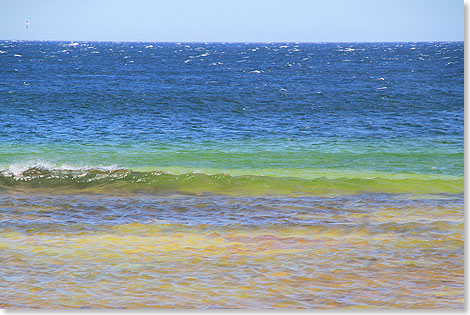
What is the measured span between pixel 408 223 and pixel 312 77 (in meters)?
46.5

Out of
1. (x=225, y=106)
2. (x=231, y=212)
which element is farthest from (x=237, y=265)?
(x=225, y=106)

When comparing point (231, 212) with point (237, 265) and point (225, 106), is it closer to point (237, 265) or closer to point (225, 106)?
point (237, 265)

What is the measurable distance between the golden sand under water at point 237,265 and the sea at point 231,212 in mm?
28

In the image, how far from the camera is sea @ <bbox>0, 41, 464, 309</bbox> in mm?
5656

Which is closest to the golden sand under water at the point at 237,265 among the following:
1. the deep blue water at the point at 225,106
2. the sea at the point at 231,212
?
the sea at the point at 231,212

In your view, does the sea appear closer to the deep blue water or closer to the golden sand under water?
the golden sand under water

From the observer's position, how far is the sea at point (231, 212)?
5656 millimetres

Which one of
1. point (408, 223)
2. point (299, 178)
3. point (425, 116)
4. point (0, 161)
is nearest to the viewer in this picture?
point (408, 223)

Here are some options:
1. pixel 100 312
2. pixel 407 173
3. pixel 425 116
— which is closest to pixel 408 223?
pixel 100 312

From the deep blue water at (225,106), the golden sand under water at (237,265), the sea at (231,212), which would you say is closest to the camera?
the golden sand under water at (237,265)

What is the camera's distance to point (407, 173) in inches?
579

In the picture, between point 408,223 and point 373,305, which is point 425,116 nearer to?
point 408,223

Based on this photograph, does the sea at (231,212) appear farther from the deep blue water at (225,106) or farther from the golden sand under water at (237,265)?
the deep blue water at (225,106)

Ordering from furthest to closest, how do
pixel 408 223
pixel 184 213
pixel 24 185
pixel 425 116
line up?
pixel 425 116, pixel 24 185, pixel 184 213, pixel 408 223
